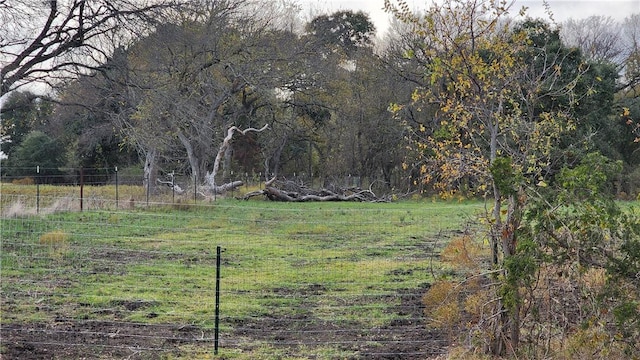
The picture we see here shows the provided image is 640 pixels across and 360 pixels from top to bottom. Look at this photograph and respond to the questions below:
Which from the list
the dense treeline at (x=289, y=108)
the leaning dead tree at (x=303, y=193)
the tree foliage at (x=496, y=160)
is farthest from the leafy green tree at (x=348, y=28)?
the tree foliage at (x=496, y=160)

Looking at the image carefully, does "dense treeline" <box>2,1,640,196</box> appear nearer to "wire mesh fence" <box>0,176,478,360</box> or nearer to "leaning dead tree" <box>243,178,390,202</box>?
"leaning dead tree" <box>243,178,390,202</box>

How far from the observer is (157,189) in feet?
65.8

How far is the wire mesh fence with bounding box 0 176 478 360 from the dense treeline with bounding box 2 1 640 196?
24.8 feet

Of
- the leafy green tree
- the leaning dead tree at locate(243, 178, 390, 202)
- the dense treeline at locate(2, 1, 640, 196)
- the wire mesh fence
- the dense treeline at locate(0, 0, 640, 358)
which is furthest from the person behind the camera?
the leafy green tree

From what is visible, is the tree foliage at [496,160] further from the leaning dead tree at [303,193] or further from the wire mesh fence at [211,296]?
the leaning dead tree at [303,193]

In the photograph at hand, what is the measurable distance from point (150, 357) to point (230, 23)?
19.4 m

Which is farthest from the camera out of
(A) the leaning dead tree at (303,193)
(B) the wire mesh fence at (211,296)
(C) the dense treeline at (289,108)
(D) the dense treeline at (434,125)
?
(A) the leaning dead tree at (303,193)

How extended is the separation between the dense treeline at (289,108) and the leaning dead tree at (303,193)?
1.80m

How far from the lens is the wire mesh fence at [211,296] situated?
5.30 metres

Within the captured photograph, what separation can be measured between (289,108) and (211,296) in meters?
22.1

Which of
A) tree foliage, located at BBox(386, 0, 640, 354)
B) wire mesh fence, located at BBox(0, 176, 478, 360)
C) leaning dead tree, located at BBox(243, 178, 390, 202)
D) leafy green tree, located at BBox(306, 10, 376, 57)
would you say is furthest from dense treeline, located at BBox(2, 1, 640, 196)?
tree foliage, located at BBox(386, 0, 640, 354)

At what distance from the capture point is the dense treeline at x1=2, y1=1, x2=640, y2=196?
70.0 ft

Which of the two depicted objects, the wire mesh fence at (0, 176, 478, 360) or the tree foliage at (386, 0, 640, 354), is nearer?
the tree foliage at (386, 0, 640, 354)

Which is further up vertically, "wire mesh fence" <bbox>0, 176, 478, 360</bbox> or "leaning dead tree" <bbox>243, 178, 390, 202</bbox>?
"leaning dead tree" <bbox>243, 178, 390, 202</bbox>
